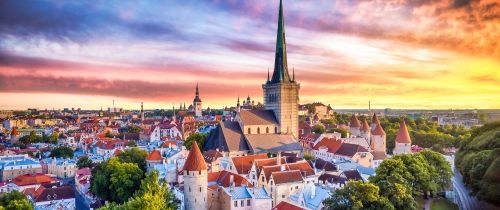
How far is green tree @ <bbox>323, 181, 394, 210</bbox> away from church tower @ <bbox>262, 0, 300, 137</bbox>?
3802 cm

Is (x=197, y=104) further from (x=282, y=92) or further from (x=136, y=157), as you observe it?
(x=136, y=157)

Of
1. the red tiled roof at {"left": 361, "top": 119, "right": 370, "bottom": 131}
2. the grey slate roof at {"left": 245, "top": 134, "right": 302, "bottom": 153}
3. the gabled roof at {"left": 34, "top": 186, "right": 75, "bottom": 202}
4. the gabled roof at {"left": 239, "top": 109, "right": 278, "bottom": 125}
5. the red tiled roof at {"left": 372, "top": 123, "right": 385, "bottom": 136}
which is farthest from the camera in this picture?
the red tiled roof at {"left": 361, "top": 119, "right": 370, "bottom": 131}

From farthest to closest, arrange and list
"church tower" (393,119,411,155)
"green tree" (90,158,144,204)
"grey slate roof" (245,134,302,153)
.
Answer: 1. "church tower" (393,119,411,155)
2. "grey slate roof" (245,134,302,153)
3. "green tree" (90,158,144,204)

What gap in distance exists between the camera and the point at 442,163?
4603cm

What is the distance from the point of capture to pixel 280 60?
241 ft

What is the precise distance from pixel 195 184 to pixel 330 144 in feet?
112

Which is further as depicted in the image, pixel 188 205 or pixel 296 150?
pixel 296 150

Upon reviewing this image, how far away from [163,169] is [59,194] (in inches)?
561

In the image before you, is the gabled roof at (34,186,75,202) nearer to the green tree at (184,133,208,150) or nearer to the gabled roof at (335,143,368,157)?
the green tree at (184,133,208,150)

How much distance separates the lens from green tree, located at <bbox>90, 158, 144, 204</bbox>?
48.1 meters

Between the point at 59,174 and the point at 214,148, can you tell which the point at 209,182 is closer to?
the point at 214,148

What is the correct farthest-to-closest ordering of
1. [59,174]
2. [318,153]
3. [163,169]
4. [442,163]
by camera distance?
[59,174] → [318,153] → [163,169] → [442,163]

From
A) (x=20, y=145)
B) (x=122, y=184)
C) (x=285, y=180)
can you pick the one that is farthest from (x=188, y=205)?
(x=20, y=145)

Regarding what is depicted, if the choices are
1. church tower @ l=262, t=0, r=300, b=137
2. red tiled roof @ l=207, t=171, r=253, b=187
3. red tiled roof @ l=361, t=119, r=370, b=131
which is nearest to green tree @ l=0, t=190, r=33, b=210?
red tiled roof @ l=207, t=171, r=253, b=187
